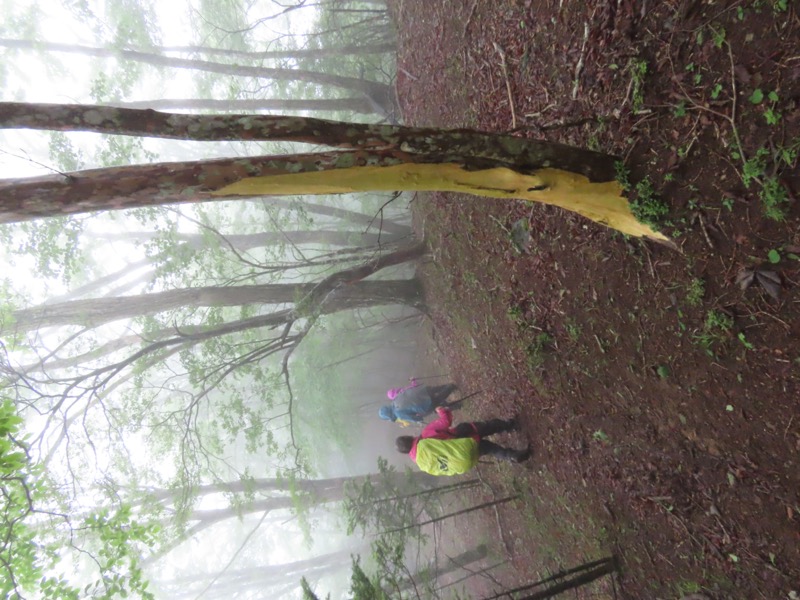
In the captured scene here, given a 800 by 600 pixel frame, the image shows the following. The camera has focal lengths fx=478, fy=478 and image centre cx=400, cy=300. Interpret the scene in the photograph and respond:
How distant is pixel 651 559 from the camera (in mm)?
4375

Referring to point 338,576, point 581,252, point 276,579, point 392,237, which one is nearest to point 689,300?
point 581,252

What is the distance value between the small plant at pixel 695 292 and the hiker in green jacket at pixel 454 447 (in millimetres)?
3284

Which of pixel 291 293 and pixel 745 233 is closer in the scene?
pixel 745 233

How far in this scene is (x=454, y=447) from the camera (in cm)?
616

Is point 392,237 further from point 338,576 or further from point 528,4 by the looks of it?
→ point 338,576

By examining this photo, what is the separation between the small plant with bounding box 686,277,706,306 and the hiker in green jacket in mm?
3284

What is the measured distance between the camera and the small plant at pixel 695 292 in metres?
3.39

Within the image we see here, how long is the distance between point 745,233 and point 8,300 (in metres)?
10.4

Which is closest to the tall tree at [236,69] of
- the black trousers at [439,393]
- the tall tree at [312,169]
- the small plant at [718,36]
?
the black trousers at [439,393]

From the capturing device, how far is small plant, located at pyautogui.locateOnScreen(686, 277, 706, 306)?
339cm

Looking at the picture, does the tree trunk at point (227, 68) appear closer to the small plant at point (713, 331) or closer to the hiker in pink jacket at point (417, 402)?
the hiker in pink jacket at point (417, 402)

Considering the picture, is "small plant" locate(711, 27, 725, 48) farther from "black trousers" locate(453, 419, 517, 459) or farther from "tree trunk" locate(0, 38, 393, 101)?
"tree trunk" locate(0, 38, 393, 101)

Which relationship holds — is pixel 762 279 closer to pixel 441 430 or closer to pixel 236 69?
pixel 441 430

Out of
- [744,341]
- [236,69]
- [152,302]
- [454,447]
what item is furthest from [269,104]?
[744,341]
